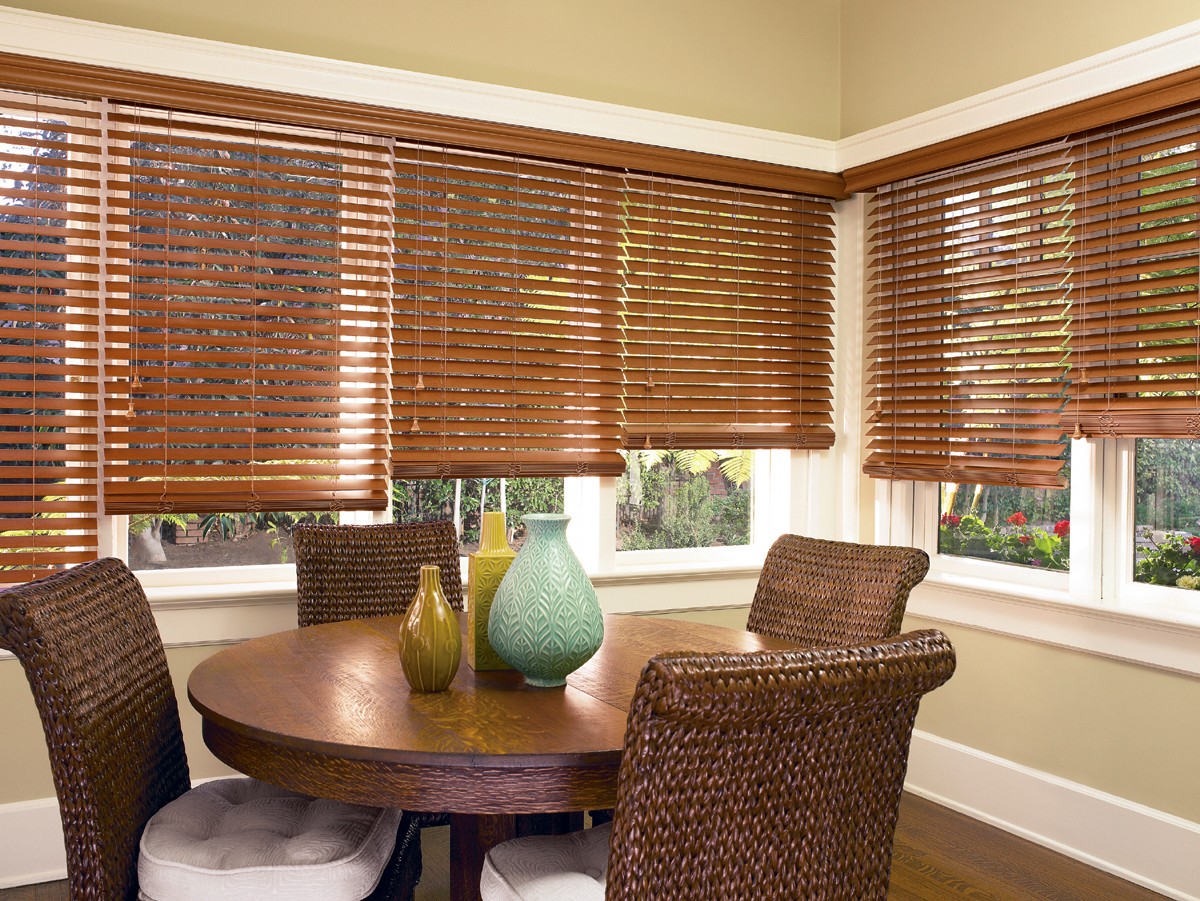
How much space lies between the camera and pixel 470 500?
3.34m

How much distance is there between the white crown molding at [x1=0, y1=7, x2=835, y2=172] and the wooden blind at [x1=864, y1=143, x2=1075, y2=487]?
50 cm

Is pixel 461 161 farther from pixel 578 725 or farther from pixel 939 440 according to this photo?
pixel 578 725

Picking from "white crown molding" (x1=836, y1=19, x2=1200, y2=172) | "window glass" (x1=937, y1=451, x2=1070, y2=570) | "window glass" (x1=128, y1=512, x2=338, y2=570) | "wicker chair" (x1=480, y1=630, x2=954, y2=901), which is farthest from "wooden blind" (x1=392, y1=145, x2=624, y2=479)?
"wicker chair" (x1=480, y1=630, x2=954, y2=901)

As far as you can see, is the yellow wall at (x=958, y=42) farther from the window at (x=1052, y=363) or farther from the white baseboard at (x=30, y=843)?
the white baseboard at (x=30, y=843)

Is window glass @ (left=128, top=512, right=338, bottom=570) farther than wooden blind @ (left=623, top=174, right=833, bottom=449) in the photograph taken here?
No

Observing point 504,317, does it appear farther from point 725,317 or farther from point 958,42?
point 958,42

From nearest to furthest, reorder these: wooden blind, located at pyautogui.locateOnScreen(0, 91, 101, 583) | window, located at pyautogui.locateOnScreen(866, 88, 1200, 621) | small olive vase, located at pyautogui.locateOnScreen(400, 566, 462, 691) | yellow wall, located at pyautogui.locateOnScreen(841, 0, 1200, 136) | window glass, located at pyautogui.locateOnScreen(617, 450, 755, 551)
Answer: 1. small olive vase, located at pyautogui.locateOnScreen(400, 566, 462, 691)
2. wooden blind, located at pyautogui.locateOnScreen(0, 91, 101, 583)
3. window, located at pyautogui.locateOnScreen(866, 88, 1200, 621)
4. yellow wall, located at pyautogui.locateOnScreen(841, 0, 1200, 136)
5. window glass, located at pyautogui.locateOnScreen(617, 450, 755, 551)

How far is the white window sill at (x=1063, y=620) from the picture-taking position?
2.72 meters

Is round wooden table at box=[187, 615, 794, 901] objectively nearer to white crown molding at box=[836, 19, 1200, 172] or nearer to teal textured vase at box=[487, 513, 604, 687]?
teal textured vase at box=[487, 513, 604, 687]

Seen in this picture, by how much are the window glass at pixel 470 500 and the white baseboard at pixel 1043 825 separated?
4.08 ft

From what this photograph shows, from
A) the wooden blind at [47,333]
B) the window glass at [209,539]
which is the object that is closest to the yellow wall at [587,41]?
the wooden blind at [47,333]

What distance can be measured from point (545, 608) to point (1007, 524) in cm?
207

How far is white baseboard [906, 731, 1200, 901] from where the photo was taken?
2.71m

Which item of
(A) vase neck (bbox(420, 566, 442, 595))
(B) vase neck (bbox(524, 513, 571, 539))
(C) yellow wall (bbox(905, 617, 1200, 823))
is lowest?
(C) yellow wall (bbox(905, 617, 1200, 823))
